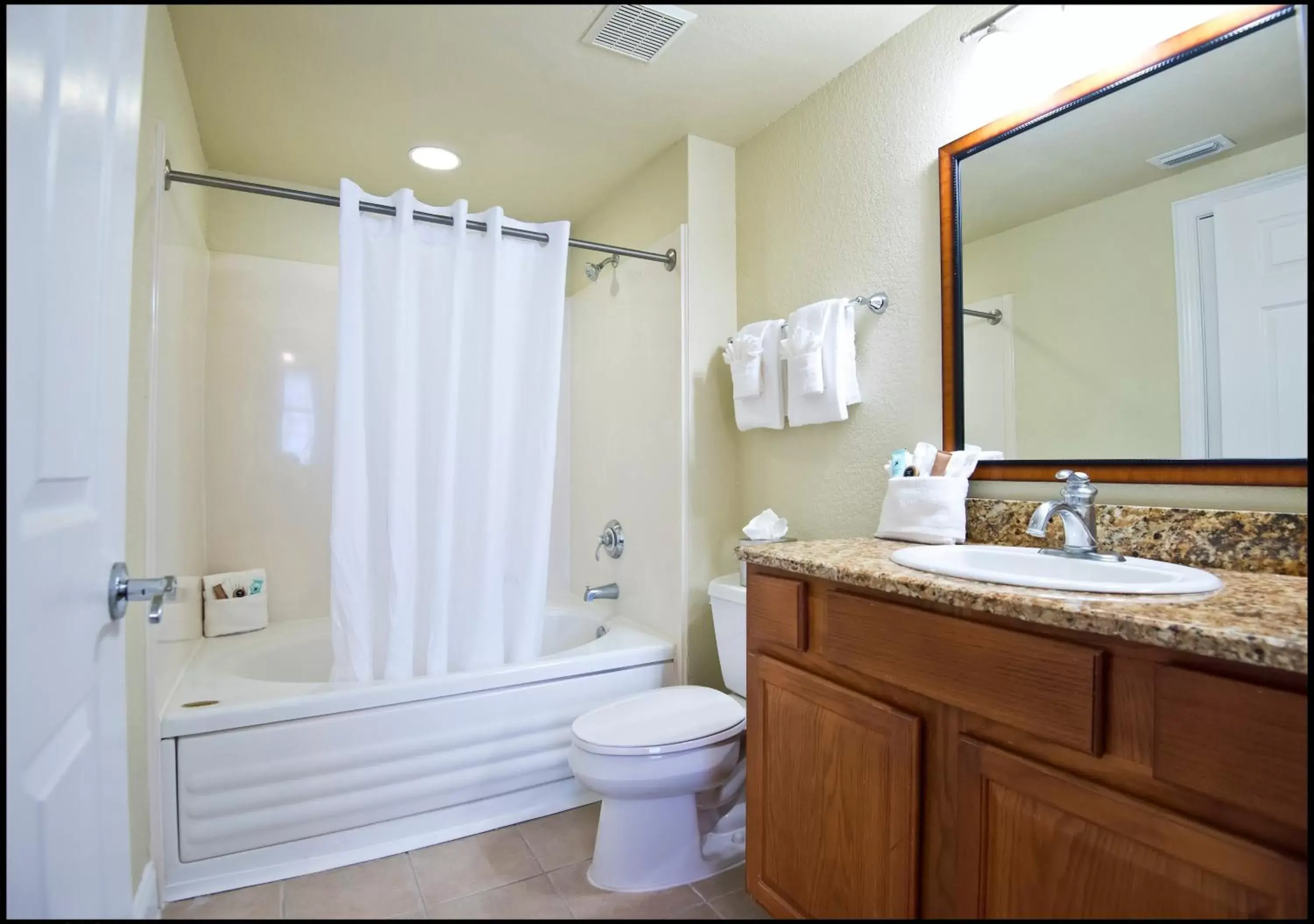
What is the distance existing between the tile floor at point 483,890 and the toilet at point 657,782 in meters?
0.04

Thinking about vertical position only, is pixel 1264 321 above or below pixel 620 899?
above

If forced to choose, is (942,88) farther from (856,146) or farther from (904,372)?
(904,372)

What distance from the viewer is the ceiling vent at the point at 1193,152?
113 centimetres

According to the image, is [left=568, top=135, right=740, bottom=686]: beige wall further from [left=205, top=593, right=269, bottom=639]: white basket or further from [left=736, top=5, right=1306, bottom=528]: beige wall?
[left=205, top=593, right=269, bottom=639]: white basket

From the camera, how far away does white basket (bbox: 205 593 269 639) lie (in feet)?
7.50

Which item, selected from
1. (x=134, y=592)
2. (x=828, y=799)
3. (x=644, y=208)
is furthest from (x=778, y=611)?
(x=644, y=208)

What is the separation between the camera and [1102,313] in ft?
4.23

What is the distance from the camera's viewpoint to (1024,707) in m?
0.89

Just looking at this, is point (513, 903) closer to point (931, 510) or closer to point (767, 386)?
point (931, 510)

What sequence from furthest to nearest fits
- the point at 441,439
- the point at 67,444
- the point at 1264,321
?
the point at 441,439
the point at 1264,321
the point at 67,444

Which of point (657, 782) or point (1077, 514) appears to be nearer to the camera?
point (1077, 514)

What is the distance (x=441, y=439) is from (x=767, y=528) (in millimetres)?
987

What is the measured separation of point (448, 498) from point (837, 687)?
1179mm

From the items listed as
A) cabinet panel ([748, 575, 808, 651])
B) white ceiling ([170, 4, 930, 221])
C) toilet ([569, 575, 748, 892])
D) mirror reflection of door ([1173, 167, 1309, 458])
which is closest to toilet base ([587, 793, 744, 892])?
toilet ([569, 575, 748, 892])
